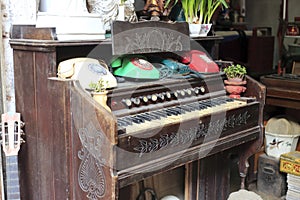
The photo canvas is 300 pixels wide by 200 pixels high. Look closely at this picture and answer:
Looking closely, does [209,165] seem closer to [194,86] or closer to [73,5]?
[194,86]

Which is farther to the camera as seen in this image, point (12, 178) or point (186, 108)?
point (186, 108)

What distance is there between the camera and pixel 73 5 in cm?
201

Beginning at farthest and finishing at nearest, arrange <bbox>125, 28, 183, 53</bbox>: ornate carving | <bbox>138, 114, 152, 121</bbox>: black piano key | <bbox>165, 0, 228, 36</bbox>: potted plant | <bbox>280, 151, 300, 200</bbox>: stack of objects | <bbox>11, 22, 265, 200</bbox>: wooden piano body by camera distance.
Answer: <bbox>280, 151, 300, 200</bbox>: stack of objects, <bbox>165, 0, 228, 36</bbox>: potted plant, <bbox>125, 28, 183, 53</bbox>: ornate carving, <bbox>138, 114, 152, 121</bbox>: black piano key, <bbox>11, 22, 265, 200</bbox>: wooden piano body

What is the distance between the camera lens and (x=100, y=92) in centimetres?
183

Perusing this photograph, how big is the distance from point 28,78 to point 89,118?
43 centimetres

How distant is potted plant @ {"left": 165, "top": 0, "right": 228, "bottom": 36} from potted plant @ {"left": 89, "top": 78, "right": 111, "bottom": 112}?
837mm

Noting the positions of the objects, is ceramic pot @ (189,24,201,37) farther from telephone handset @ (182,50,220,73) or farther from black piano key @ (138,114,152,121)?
black piano key @ (138,114,152,121)

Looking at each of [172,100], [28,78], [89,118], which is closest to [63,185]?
[89,118]

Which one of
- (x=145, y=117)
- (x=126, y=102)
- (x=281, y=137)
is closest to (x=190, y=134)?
(x=145, y=117)

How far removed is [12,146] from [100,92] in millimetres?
473

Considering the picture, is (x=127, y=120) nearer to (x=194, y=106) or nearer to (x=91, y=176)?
(x=91, y=176)

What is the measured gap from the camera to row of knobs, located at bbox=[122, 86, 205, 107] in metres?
2.02

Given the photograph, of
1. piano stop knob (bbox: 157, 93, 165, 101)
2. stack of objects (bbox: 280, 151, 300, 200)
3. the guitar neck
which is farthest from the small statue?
stack of objects (bbox: 280, 151, 300, 200)

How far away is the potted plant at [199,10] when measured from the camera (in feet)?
8.25
